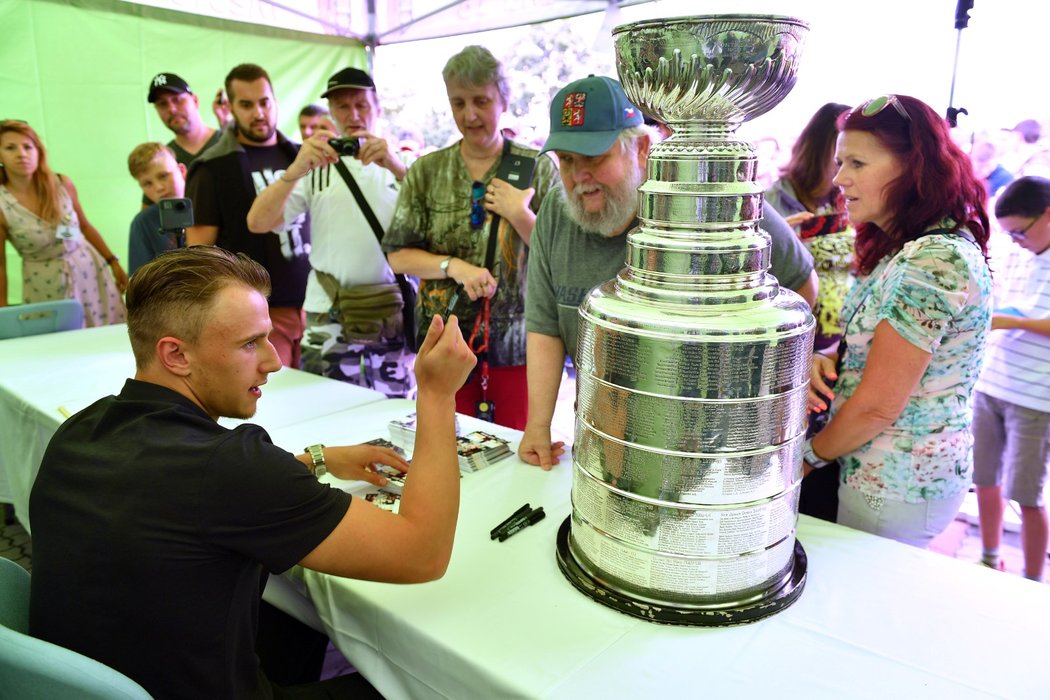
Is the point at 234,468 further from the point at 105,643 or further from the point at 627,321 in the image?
the point at 627,321

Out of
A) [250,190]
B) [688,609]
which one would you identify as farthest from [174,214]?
[688,609]

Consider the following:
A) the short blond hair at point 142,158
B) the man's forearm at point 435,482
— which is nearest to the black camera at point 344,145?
the short blond hair at point 142,158

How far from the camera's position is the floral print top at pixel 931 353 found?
130cm

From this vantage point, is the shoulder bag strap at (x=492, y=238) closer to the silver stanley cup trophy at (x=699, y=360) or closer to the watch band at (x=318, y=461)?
the watch band at (x=318, y=461)

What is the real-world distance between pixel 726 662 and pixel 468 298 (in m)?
1.59

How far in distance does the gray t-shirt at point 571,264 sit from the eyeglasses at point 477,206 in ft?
1.80

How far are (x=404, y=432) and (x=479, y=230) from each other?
885 millimetres

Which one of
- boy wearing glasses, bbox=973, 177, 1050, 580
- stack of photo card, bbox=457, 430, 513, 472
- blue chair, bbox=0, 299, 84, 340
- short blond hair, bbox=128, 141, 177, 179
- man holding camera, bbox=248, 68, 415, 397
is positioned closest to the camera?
stack of photo card, bbox=457, 430, 513, 472

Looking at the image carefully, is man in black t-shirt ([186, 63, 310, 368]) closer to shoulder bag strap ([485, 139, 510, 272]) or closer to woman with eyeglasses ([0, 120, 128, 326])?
shoulder bag strap ([485, 139, 510, 272])

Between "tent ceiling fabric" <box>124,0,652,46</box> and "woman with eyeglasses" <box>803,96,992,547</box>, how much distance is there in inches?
122

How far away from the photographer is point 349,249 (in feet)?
8.97

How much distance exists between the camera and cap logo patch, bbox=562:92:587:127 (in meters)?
1.56

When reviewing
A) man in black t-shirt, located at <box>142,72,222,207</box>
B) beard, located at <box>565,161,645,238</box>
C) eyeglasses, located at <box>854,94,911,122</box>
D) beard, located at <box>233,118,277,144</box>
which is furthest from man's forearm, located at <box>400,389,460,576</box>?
man in black t-shirt, located at <box>142,72,222,207</box>

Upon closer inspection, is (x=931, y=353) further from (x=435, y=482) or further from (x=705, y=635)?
(x=435, y=482)
